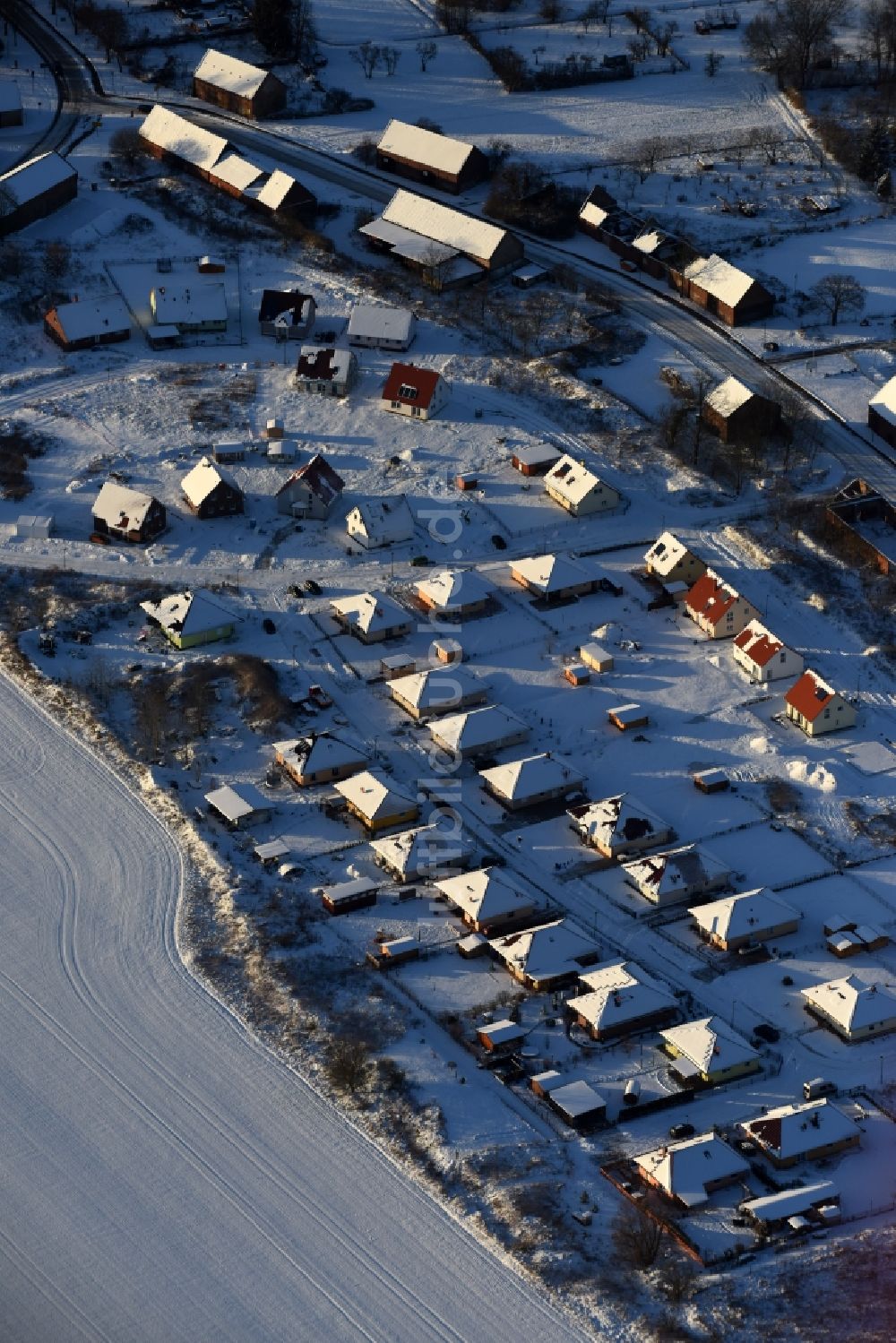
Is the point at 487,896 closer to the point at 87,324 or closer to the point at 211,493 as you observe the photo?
the point at 211,493

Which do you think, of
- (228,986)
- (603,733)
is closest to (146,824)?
(228,986)

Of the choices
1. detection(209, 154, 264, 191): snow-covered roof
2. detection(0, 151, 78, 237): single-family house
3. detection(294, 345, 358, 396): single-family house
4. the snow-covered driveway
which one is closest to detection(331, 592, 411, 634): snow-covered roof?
the snow-covered driveway

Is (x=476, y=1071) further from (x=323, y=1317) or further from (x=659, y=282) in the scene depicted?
(x=659, y=282)

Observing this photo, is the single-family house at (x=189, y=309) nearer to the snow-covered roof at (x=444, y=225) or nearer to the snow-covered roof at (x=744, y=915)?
the snow-covered roof at (x=444, y=225)

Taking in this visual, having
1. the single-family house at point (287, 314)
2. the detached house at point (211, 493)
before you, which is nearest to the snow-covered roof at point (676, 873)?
the detached house at point (211, 493)

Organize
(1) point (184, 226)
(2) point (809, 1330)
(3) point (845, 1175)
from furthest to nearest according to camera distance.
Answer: (1) point (184, 226)
(3) point (845, 1175)
(2) point (809, 1330)

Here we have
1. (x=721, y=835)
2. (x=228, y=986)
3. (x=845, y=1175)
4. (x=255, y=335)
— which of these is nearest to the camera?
(x=845, y=1175)
